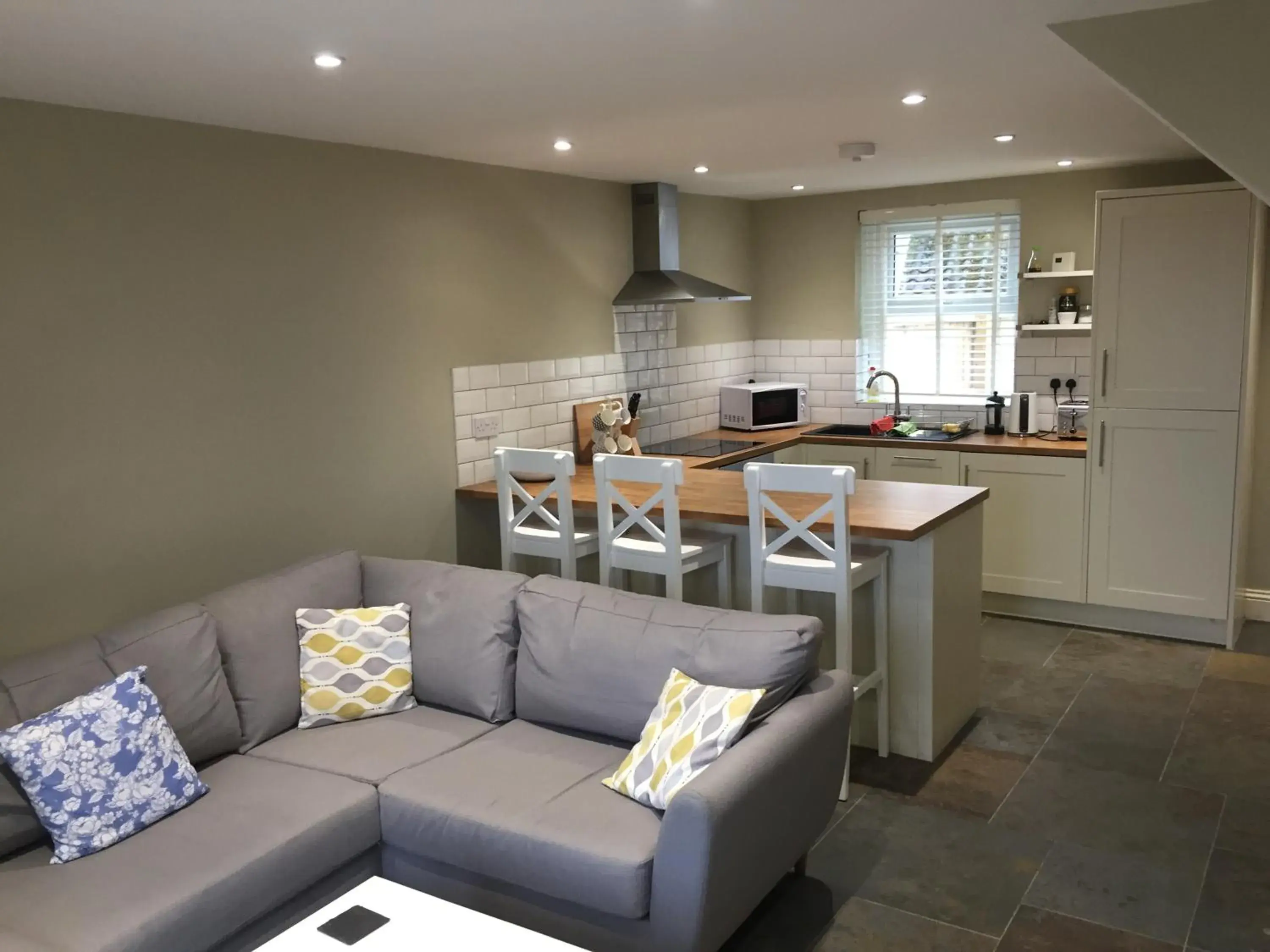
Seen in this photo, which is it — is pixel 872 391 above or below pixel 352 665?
above

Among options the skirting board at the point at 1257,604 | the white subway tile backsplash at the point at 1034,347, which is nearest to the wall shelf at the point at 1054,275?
the white subway tile backsplash at the point at 1034,347

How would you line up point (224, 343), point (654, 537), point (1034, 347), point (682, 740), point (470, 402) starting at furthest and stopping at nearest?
point (1034, 347) → point (470, 402) → point (654, 537) → point (224, 343) → point (682, 740)

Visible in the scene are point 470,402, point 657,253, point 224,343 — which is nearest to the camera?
point 224,343

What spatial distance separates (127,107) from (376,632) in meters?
1.81

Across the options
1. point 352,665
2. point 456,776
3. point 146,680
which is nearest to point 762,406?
point 352,665

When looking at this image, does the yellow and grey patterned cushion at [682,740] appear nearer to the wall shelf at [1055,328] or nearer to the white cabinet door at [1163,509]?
the white cabinet door at [1163,509]

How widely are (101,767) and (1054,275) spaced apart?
498 centimetres

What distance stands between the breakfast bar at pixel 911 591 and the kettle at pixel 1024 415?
1655 mm

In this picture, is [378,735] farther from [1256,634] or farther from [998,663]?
[1256,634]

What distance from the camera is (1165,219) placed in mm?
4805

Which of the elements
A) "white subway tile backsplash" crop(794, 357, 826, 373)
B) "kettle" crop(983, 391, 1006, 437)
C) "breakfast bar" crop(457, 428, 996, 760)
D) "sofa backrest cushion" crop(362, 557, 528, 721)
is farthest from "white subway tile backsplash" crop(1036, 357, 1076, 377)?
"sofa backrest cushion" crop(362, 557, 528, 721)

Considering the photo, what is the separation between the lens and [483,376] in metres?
4.72

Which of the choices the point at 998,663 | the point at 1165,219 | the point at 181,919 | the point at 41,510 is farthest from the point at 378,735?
the point at 1165,219

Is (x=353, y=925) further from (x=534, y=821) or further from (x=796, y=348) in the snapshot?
(x=796, y=348)
